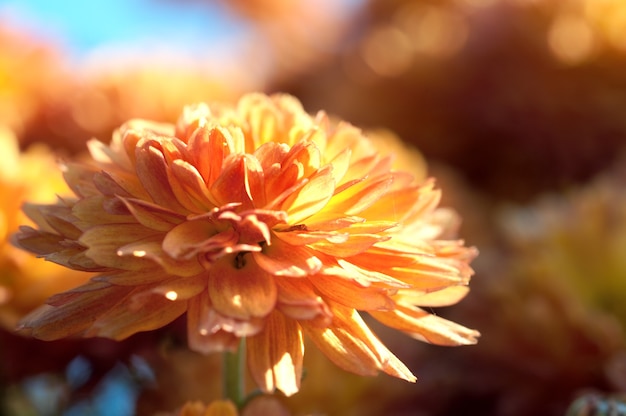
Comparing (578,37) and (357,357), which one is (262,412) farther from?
(578,37)

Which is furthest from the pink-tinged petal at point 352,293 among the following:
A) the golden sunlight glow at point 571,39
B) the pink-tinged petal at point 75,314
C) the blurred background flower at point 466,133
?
the golden sunlight glow at point 571,39

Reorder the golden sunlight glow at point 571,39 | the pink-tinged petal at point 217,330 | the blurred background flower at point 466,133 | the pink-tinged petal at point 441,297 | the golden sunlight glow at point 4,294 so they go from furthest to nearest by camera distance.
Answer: the golden sunlight glow at point 571,39
the blurred background flower at point 466,133
the golden sunlight glow at point 4,294
the pink-tinged petal at point 441,297
the pink-tinged petal at point 217,330

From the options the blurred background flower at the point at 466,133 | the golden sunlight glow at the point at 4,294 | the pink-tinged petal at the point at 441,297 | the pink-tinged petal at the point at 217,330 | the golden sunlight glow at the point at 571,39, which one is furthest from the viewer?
the golden sunlight glow at the point at 571,39

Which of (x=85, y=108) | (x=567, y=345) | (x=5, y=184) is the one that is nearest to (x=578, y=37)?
(x=567, y=345)

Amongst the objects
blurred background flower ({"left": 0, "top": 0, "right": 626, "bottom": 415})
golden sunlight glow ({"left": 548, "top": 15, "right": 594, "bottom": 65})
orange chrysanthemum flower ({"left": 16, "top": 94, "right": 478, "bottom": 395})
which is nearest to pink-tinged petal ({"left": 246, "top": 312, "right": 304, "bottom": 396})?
orange chrysanthemum flower ({"left": 16, "top": 94, "right": 478, "bottom": 395})

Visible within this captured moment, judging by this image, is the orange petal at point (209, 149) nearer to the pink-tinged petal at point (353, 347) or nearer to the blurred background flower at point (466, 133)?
the pink-tinged petal at point (353, 347)

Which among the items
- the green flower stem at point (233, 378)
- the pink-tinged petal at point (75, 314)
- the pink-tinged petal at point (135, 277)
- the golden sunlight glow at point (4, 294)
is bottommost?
the golden sunlight glow at point (4, 294)

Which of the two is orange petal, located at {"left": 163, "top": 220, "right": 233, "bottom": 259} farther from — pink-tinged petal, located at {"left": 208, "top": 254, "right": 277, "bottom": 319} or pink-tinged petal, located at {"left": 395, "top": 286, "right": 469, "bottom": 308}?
pink-tinged petal, located at {"left": 395, "top": 286, "right": 469, "bottom": 308}

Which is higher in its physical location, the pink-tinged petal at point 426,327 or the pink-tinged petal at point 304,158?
the pink-tinged petal at point 304,158
